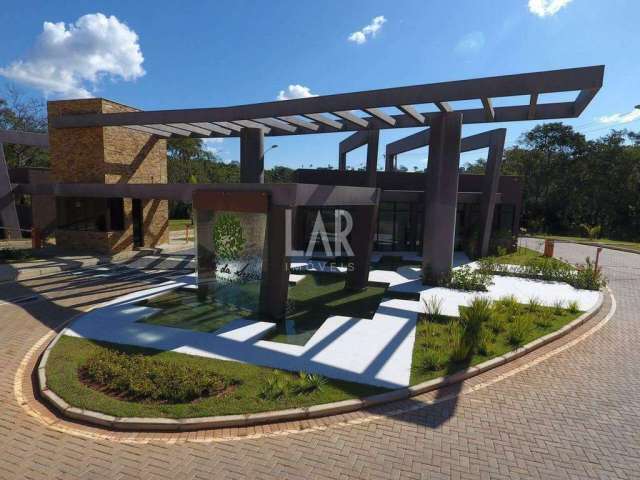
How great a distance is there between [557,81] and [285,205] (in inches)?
341

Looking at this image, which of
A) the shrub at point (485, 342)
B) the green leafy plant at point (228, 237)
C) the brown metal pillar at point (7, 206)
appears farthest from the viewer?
the brown metal pillar at point (7, 206)

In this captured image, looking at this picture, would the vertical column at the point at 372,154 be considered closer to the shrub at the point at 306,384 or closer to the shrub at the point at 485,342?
the shrub at the point at 485,342

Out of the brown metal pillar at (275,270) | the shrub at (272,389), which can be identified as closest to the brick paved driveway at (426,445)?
the shrub at (272,389)

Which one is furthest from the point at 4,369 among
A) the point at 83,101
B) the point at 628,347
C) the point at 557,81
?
the point at 83,101

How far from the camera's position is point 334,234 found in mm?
22656

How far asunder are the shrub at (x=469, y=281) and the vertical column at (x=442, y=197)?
40 cm

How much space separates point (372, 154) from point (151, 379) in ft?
57.2

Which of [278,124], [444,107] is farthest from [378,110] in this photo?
[278,124]

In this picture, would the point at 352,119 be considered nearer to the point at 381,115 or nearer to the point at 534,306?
the point at 381,115

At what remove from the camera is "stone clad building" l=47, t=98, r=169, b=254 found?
20589mm

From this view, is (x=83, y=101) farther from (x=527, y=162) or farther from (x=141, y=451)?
(x=527, y=162)

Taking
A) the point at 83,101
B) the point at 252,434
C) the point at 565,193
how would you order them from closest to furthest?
the point at 252,434, the point at 83,101, the point at 565,193

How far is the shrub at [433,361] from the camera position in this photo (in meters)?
8.07

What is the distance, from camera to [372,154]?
71.3 ft
